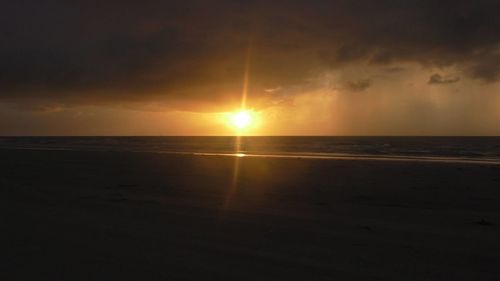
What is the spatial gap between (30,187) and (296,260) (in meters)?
13.5

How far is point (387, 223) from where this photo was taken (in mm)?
9148

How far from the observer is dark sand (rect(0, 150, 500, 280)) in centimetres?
595

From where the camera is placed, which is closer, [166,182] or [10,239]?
[10,239]

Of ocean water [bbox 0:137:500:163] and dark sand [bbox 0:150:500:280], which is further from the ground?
ocean water [bbox 0:137:500:163]

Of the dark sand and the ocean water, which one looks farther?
the ocean water

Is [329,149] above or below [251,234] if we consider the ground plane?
above

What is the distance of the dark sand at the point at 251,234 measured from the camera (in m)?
5.95

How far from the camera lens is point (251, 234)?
26.6ft

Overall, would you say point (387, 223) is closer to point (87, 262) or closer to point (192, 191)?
point (87, 262)

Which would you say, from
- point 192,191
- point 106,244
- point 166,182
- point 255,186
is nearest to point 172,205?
point 192,191

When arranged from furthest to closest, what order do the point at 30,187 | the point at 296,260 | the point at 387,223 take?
the point at 30,187 → the point at 387,223 → the point at 296,260

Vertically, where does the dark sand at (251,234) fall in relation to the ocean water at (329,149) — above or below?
below

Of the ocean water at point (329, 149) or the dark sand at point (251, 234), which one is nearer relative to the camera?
the dark sand at point (251, 234)

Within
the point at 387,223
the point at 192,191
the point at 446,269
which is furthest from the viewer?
the point at 192,191
